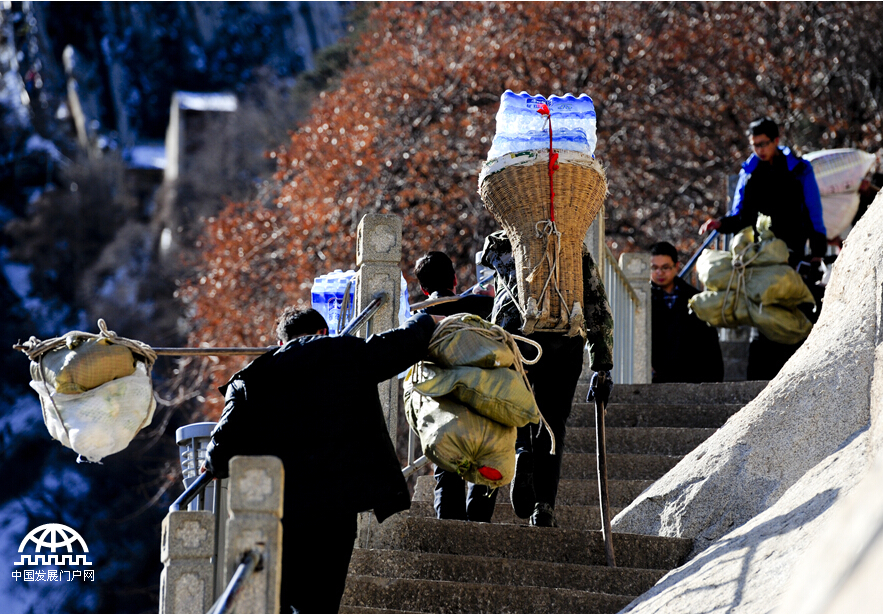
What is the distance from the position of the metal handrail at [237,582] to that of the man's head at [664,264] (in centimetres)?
687

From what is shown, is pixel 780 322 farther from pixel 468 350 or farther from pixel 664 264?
pixel 468 350

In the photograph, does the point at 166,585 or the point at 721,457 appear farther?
the point at 721,457

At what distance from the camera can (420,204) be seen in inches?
656

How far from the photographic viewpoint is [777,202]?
9414 millimetres

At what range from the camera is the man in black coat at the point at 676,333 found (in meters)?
9.98

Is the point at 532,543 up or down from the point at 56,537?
down

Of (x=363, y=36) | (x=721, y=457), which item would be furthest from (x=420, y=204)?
(x=721, y=457)

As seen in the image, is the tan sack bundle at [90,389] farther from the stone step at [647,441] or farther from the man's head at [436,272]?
the stone step at [647,441]

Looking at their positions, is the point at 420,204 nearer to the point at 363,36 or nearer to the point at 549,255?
the point at 363,36

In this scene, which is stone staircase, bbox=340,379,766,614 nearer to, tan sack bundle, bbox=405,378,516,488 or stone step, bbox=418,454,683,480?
stone step, bbox=418,454,683,480

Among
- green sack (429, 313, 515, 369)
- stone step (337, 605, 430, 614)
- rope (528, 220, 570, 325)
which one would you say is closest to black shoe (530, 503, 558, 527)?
stone step (337, 605, 430, 614)

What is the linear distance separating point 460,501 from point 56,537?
1645 centimetres

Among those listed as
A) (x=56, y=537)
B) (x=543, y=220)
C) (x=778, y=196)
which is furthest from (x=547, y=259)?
(x=56, y=537)

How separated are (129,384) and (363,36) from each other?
18.7m
